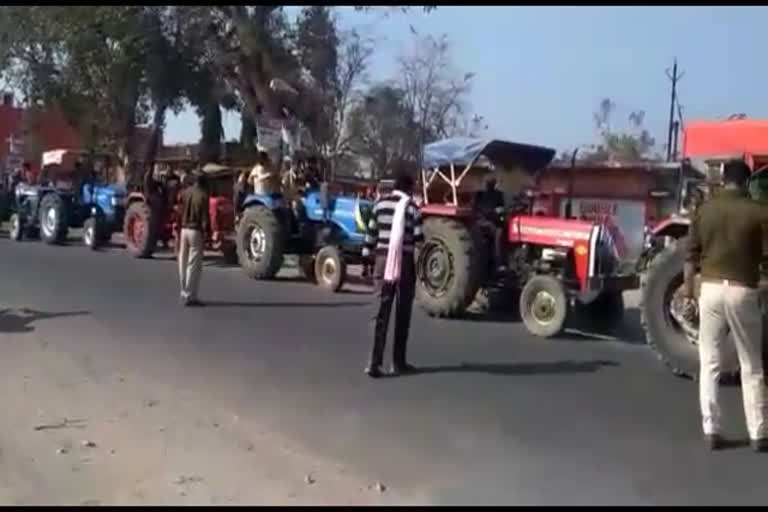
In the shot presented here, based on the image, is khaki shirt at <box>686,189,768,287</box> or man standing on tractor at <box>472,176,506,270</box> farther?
man standing on tractor at <box>472,176,506,270</box>

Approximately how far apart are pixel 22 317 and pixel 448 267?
494cm

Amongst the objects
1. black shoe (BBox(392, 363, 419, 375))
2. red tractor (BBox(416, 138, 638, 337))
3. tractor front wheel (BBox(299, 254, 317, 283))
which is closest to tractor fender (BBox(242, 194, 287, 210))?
tractor front wheel (BBox(299, 254, 317, 283))

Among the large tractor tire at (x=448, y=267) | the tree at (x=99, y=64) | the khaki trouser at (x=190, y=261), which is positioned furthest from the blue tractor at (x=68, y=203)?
the large tractor tire at (x=448, y=267)

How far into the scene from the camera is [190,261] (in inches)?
531

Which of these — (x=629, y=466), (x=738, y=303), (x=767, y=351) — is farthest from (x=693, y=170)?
(x=629, y=466)

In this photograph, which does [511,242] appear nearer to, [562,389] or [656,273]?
[656,273]

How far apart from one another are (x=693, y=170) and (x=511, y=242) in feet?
8.95

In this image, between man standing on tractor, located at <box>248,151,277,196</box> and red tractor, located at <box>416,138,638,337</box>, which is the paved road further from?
man standing on tractor, located at <box>248,151,277,196</box>

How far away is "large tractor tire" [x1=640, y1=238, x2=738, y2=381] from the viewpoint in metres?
9.30

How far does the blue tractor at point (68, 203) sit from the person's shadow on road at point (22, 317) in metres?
9.48

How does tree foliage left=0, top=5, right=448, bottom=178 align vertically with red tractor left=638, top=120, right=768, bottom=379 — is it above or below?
above

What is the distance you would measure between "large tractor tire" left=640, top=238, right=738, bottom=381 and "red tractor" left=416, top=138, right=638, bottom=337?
194 cm

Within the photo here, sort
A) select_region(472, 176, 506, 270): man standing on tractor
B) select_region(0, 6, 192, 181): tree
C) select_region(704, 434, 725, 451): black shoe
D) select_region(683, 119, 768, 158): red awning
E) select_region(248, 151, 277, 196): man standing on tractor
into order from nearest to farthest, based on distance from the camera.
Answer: select_region(704, 434, 725, 451): black shoe, select_region(683, 119, 768, 158): red awning, select_region(472, 176, 506, 270): man standing on tractor, select_region(248, 151, 277, 196): man standing on tractor, select_region(0, 6, 192, 181): tree

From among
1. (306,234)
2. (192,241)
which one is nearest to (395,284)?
(192,241)
